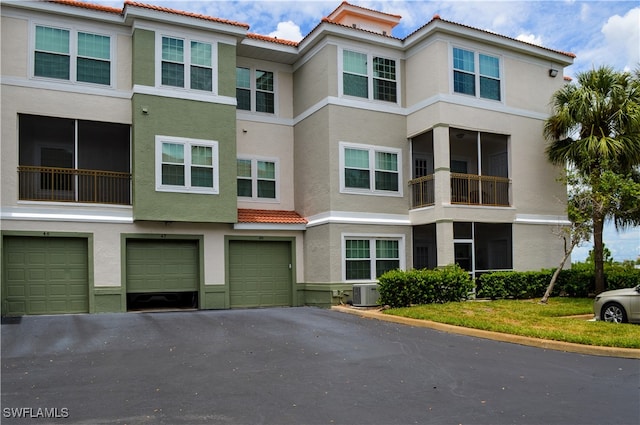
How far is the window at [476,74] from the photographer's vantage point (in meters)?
19.8

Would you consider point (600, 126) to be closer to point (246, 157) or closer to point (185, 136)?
point (246, 157)

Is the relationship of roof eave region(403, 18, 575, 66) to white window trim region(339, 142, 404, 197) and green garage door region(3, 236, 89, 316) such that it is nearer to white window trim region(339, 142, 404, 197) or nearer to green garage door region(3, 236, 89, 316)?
white window trim region(339, 142, 404, 197)

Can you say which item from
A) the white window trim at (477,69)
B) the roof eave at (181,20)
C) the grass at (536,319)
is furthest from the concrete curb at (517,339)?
the roof eave at (181,20)

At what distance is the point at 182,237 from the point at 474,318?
9406 mm

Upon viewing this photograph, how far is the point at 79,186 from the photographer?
18.1 m

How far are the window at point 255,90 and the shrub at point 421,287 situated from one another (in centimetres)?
810

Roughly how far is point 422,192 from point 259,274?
6341mm

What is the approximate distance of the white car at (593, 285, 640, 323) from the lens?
A: 533 inches

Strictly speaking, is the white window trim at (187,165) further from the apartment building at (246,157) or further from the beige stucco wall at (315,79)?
the beige stucco wall at (315,79)

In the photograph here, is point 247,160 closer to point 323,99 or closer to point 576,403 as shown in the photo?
point 323,99

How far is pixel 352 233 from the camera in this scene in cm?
1923

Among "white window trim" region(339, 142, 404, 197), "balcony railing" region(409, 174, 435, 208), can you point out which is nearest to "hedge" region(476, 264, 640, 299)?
"balcony railing" region(409, 174, 435, 208)

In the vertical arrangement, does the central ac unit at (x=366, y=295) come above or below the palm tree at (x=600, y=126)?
below

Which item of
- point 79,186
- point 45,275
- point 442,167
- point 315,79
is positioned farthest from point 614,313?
point 79,186
